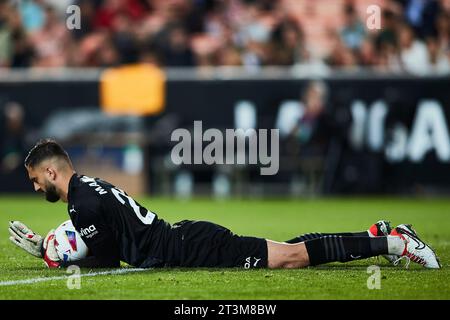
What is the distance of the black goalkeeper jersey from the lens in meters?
8.16

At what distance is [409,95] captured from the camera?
19672 mm

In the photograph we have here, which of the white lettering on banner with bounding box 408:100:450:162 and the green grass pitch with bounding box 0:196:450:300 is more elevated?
the white lettering on banner with bounding box 408:100:450:162

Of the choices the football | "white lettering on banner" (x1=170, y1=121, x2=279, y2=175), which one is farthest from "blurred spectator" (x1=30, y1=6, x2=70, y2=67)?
the football

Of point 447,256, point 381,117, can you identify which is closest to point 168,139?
point 381,117

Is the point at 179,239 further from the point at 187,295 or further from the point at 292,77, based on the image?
the point at 292,77

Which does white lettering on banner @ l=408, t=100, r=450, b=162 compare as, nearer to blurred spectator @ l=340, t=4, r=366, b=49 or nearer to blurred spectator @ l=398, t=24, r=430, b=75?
blurred spectator @ l=398, t=24, r=430, b=75

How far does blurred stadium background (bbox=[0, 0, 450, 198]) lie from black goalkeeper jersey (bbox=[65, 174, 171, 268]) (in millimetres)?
11134

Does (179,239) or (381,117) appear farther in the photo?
(381,117)

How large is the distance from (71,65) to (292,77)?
4572 millimetres

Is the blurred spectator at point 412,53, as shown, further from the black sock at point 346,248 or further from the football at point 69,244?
the football at point 69,244

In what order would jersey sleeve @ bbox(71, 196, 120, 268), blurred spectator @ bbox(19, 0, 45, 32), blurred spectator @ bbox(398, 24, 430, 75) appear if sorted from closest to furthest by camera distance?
1. jersey sleeve @ bbox(71, 196, 120, 268)
2. blurred spectator @ bbox(398, 24, 430, 75)
3. blurred spectator @ bbox(19, 0, 45, 32)

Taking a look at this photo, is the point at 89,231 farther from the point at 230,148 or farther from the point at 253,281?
the point at 230,148

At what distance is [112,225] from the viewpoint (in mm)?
8242

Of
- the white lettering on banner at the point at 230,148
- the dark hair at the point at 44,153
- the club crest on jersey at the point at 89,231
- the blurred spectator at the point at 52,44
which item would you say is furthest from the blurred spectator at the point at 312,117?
the club crest on jersey at the point at 89,231
